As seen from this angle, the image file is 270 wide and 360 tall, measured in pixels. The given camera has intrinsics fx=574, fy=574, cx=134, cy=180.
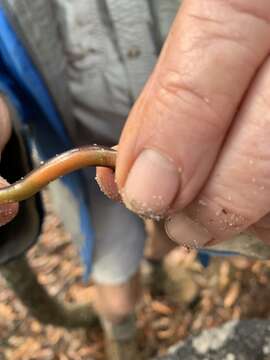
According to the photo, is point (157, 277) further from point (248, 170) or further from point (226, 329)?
point (248, 170)

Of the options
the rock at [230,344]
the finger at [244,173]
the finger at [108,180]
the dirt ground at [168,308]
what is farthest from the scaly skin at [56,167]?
the dirt ground at [168,308]

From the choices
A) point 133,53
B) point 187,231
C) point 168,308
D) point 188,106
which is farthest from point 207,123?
point 168,308

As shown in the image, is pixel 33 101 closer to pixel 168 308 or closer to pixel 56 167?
pixel 56 167

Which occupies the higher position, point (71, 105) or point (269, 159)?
point (269, 159)

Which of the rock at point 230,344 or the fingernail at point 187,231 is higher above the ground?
the fingernail at point 187,231

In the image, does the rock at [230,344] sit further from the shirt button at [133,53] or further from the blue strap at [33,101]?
the shirt button at [133,53]

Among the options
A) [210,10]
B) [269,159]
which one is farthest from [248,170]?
[210,10]

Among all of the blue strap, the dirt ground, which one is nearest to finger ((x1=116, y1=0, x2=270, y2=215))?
the blue strap
